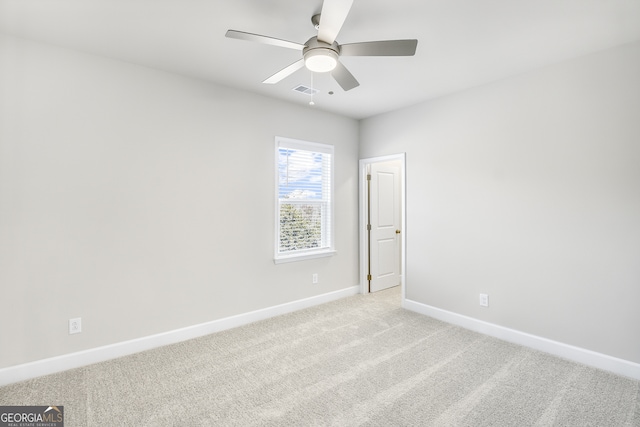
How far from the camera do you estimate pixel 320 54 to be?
1.96 m

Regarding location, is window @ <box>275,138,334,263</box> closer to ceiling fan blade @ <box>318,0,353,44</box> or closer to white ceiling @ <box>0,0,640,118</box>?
white ceiling @ <box>0,0,640,118</box>

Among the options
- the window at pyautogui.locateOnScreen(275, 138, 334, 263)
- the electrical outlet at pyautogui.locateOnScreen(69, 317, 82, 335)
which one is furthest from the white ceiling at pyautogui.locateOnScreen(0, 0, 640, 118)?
the electrical outlet at pyautogui.locateOnScreen(69, 317, 82, 335)

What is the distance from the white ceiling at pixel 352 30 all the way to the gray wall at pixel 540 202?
13.4 inches

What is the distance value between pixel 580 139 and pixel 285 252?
316 centimetres

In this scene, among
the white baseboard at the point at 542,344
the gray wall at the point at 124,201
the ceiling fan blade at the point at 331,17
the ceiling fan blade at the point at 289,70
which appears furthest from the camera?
the white baseboard at the point at 542,344

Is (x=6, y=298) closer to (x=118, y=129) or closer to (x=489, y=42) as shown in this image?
(x=118, y=129)

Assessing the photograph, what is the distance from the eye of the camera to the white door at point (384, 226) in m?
4.80

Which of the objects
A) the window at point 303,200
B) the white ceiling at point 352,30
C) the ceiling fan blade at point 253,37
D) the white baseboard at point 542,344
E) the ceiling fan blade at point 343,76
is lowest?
the white baseboard at point 542,344

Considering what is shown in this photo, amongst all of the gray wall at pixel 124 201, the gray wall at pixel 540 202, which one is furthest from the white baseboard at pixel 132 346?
the gray wall at pixel 540 202

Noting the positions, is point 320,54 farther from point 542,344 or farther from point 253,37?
point 542,344

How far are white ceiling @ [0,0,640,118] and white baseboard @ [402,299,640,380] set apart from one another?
8.31 ft

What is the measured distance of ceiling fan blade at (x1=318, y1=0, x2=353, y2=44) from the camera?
5.16ft

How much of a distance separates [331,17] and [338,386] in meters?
2.44

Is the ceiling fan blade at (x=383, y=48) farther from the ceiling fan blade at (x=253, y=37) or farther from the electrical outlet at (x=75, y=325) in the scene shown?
the electrical outlet at (x=75, y=325)
